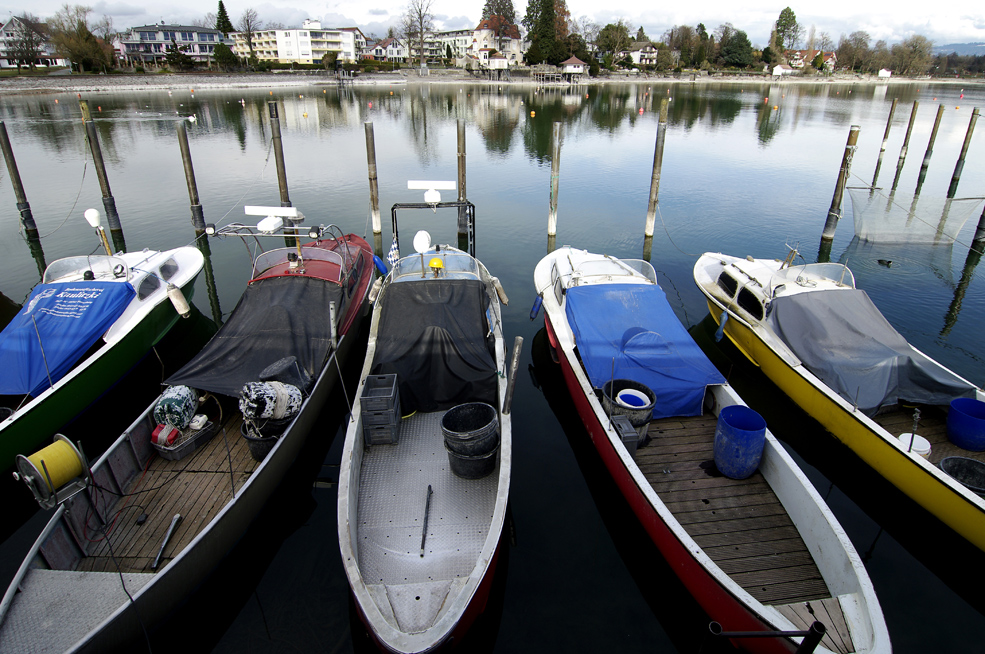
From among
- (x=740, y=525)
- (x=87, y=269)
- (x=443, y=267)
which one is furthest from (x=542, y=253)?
(x=87, y=269)

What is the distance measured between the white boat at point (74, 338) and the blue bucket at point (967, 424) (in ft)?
48.1

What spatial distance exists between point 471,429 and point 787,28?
170492 mm

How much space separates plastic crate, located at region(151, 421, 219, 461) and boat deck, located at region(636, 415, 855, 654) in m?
6.92

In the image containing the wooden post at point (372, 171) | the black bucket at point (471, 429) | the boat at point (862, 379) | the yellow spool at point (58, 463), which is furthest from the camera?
the wooden post at point (372, 171)

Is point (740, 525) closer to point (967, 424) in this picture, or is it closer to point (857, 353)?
point (967, 424)

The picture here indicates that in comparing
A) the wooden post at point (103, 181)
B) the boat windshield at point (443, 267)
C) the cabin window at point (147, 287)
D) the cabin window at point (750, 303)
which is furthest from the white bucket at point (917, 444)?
the wooden post at point (103, 181)

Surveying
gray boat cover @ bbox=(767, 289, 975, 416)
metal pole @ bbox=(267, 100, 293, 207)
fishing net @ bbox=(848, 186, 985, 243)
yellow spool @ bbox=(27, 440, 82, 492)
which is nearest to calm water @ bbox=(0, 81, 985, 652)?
fishing net @ bbox=(848, 186, 985, 243)

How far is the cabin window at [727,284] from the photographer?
1218 cm

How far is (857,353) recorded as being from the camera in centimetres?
941

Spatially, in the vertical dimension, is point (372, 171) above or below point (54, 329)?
above

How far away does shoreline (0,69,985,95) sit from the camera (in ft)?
210

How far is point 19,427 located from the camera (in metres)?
8.04

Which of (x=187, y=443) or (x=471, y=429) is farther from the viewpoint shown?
(x=187, y=443)

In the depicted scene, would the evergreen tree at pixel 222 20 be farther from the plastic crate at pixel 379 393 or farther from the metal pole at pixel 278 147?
the plastic crate at pixel 379 393
